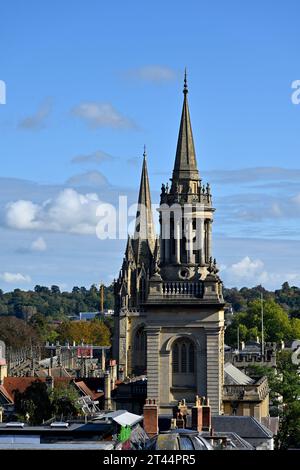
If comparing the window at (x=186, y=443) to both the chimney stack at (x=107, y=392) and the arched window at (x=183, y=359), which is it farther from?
the chimney stack at (x=107, y=392)

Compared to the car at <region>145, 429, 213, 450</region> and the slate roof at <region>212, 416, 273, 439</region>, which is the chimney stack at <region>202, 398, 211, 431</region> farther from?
the car at <region>145, 429, 213, 450</region>

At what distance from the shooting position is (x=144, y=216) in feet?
395

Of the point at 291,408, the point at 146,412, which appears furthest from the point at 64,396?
the point at 146,412

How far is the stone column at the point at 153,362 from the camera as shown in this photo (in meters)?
65.6

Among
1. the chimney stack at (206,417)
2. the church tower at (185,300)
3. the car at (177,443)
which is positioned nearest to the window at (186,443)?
the car at (177,443)

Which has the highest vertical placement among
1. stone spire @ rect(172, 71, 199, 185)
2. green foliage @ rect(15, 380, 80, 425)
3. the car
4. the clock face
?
stone spire @ rect(172, 71, 199, 185)

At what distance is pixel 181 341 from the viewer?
6581cm

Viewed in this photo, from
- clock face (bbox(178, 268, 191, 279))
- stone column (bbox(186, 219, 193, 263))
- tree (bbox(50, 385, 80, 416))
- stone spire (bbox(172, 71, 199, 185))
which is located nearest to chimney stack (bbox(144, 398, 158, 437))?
clock face (bbox(178, 268, 191, 279))

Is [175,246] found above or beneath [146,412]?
above

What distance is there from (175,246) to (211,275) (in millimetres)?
2829

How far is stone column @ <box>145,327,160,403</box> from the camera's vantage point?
65.6 meters

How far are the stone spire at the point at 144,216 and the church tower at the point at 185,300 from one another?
45.5 m
